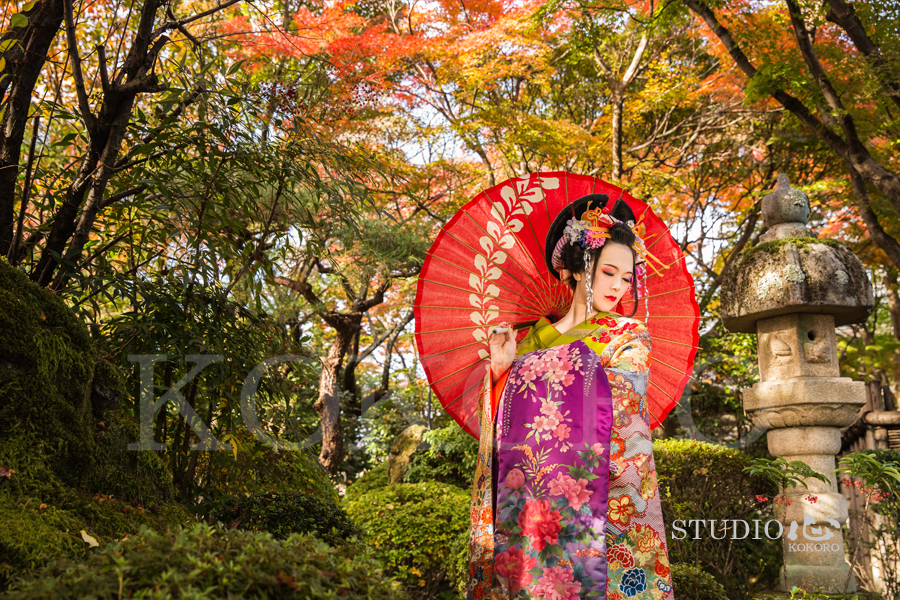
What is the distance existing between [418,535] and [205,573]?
4413 millimetres

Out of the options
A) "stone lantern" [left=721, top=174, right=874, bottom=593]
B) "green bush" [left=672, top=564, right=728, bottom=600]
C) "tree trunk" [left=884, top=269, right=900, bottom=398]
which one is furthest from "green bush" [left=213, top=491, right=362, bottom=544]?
"tree trunk" [left=884, top=269, right=900, bottom=398]

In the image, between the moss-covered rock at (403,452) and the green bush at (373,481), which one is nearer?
the moss-covered rock at (403,452)

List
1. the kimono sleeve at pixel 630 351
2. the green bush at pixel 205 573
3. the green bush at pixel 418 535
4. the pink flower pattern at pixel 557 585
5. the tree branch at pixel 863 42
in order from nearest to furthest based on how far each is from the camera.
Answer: the green bush at pixel 205 573, the pink flower pattern at pixel 557 585, the kimono sleeve at pixel 630 351, the tree branch at pixel 863 42, the green bush at pixel 418 535

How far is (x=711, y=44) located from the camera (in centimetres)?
1003

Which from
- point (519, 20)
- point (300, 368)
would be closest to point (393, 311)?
point (519, 20)

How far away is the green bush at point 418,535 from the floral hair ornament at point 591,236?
311 centimetres

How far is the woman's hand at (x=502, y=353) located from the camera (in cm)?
264

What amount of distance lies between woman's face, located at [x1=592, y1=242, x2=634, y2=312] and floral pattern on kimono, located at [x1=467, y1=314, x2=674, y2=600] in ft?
0.35

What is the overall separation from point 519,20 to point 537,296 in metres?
6.34

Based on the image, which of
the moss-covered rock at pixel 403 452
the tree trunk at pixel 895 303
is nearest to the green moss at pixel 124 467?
the moss-covered rock at pixel 403 452

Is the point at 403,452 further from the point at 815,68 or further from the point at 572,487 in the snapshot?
the point at 572,487

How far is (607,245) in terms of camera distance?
2.64 m

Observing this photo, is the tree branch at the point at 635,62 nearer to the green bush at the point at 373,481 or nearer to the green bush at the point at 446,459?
the green bush at the point at 446,459

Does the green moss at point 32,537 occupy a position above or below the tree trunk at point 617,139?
below
